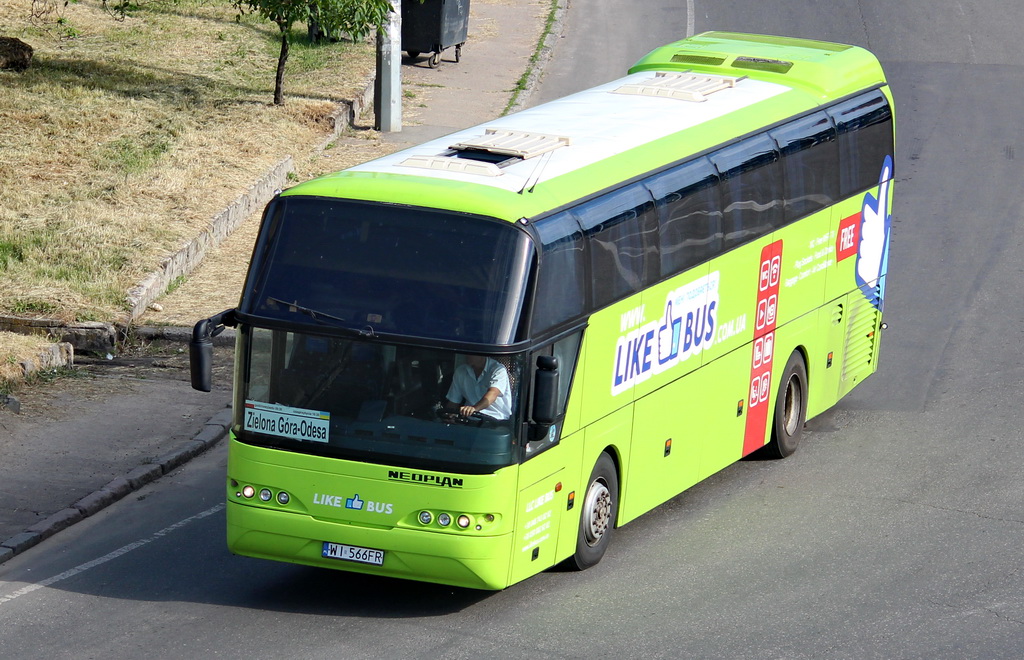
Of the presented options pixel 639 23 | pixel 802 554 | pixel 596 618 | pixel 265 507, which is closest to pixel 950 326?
pixel 802 554

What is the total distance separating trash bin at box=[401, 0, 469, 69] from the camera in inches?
1068

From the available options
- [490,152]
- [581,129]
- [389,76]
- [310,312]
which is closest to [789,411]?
[581,129]

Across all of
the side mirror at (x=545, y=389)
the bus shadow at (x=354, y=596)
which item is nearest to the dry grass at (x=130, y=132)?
the bus shadow at (x=354, y=596)

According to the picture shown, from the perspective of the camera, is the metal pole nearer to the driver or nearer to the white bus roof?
the white bus roof

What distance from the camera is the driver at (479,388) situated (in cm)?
917

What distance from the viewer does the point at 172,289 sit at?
17.6m

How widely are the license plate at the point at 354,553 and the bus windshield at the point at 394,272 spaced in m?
1.43

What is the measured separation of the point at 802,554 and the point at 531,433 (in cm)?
283

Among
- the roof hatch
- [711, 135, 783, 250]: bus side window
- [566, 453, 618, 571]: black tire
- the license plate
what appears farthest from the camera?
[711, 135, 783, 250]: bus side window

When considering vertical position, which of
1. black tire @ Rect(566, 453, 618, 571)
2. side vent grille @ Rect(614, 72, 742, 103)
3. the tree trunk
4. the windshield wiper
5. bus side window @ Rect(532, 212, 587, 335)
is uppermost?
side vent grille @ Rect(614, 72, 742, 103)

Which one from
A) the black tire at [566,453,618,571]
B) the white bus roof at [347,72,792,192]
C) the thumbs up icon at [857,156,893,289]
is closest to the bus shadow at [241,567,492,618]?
the black tire at [566,453,618,571]

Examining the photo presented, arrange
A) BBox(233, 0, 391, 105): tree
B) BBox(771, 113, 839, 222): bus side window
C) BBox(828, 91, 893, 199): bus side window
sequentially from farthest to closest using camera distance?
BBox(233, 0, 391, 105): tree
BBox(828, 91, 893, 199): bus side window
BBox(771, 113, 839, 222): bus side window

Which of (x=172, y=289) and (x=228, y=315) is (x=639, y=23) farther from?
(x=228, y=315)

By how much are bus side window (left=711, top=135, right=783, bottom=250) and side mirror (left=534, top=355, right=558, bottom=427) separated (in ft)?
10.9
